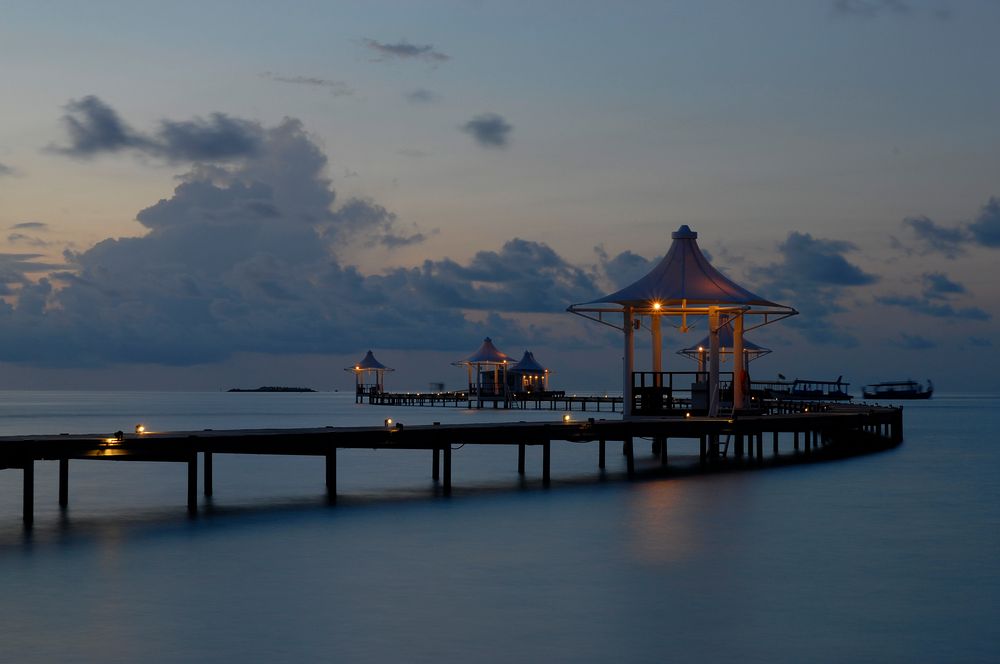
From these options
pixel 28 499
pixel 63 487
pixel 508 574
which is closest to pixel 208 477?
pixel 63 487

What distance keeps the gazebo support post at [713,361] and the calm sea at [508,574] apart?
4.84 metres

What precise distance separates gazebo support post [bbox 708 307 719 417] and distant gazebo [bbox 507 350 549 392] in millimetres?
64613

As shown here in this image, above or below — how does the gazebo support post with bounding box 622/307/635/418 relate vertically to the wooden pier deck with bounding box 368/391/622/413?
above

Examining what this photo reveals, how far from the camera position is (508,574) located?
17469 mm

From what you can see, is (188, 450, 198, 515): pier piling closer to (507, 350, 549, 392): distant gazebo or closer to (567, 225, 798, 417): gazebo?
(567, 225, 798, 417): gazebo

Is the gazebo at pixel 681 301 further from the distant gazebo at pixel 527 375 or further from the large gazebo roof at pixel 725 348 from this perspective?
the distant gazebo at pixel 527 375

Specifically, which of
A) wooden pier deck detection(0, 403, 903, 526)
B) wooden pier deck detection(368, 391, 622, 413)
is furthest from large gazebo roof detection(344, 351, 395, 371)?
wooden pier deck detection(0, 403, 903, 526)

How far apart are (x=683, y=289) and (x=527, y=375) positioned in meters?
68.1

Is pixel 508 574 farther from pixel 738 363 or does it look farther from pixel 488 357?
pixel 488 357

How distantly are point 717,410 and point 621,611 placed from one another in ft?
70.1

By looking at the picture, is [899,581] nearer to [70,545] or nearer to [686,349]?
[70,545]

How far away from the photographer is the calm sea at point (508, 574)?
12906 mm

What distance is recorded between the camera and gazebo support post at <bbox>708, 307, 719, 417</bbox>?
113 ft

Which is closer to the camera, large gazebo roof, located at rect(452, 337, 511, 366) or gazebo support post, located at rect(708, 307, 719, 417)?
gazebo support post, located at rect(708, 307, 719, 417)
